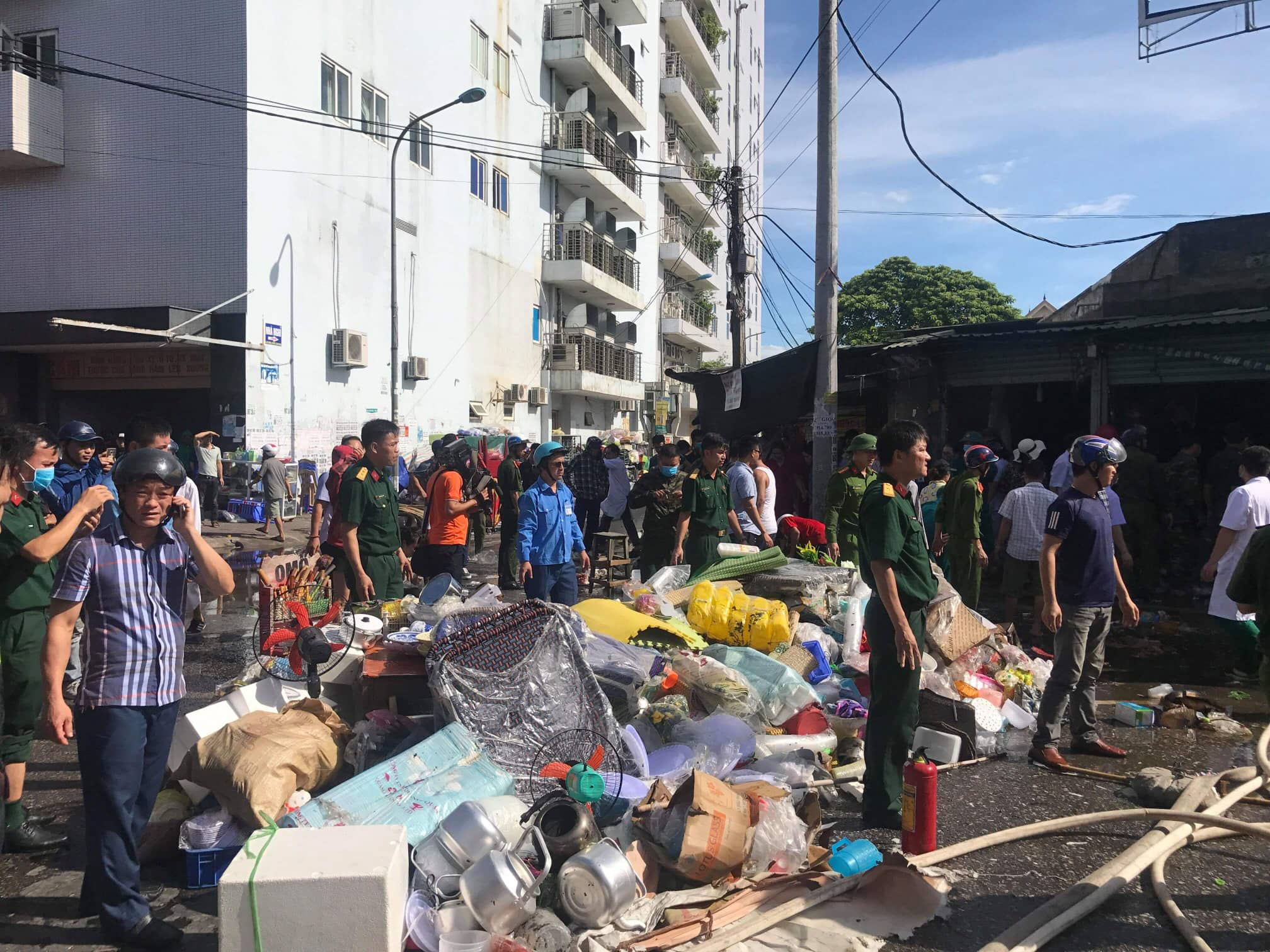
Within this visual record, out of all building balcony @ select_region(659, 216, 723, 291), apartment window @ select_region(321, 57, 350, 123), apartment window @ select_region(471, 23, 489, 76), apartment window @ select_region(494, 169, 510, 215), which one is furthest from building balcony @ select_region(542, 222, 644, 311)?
apartment window @ select_region(321, 57, 350, 123)

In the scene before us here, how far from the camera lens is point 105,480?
580 centimetres

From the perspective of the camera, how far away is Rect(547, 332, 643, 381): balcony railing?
29.2 metres

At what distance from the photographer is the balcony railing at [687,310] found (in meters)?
41.1

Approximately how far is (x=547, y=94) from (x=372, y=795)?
28412mm

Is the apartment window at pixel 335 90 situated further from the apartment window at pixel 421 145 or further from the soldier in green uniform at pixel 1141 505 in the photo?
the soldier in green uniform at pixel 1141 505

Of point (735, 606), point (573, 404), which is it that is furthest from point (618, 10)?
point (735, 606)

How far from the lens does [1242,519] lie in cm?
602

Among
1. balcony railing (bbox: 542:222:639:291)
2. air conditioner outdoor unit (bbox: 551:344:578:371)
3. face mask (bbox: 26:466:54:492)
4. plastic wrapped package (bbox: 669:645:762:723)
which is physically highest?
balcony railing (bbox: 542:222:639:291)

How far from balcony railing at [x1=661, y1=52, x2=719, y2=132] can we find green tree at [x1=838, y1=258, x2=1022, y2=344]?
456 inches

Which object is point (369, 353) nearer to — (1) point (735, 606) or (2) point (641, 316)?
(1) point (735, 606)

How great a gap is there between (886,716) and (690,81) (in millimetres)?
43425

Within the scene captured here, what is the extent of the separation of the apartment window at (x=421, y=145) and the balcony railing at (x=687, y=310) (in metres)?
19.4

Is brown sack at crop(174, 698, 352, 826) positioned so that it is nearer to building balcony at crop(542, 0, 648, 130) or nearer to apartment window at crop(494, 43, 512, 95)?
apartment window at crop(494, 43, 512, 95)

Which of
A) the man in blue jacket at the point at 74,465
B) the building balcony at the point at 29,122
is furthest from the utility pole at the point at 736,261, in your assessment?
the building balcony at the point at 29,122
